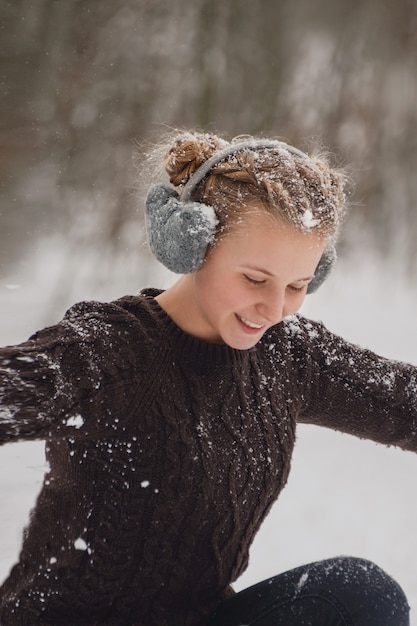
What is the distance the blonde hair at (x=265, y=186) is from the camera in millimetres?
814

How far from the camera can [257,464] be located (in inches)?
36.3

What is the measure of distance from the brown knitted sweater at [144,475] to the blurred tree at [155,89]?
6.34 feet

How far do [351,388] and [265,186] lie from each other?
13.8 inches

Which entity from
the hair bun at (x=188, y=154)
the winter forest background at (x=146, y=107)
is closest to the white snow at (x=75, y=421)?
the hair bun at (x=188, y=154)

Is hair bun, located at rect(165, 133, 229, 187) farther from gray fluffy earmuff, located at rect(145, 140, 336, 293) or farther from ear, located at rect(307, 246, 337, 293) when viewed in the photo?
ear, located at rect(307, 246, 337, 293)

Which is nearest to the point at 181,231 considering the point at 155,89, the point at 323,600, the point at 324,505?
the point at 323,600

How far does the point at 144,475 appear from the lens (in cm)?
84

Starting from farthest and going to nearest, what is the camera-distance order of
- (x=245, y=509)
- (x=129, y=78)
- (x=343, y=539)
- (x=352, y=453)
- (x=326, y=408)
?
(x=129, y=78), (x=352, y=453), (x=343, y=539), (x=326, y=408), (x=245, y=509)

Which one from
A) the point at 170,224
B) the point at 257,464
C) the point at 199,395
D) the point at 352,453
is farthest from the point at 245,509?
the point at 352,453

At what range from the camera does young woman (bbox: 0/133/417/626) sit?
0.81 meters

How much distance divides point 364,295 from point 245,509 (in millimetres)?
2370

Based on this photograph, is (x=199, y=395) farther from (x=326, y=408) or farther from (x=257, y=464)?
(x=326, y=408)

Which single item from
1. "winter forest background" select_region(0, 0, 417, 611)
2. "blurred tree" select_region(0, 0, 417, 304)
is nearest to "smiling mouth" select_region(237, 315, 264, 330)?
"winter forest background" select_region(0, 0, 417, 611)

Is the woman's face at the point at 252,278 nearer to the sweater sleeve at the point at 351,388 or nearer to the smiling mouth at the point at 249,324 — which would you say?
the smiling mouth at the point at 249,324
